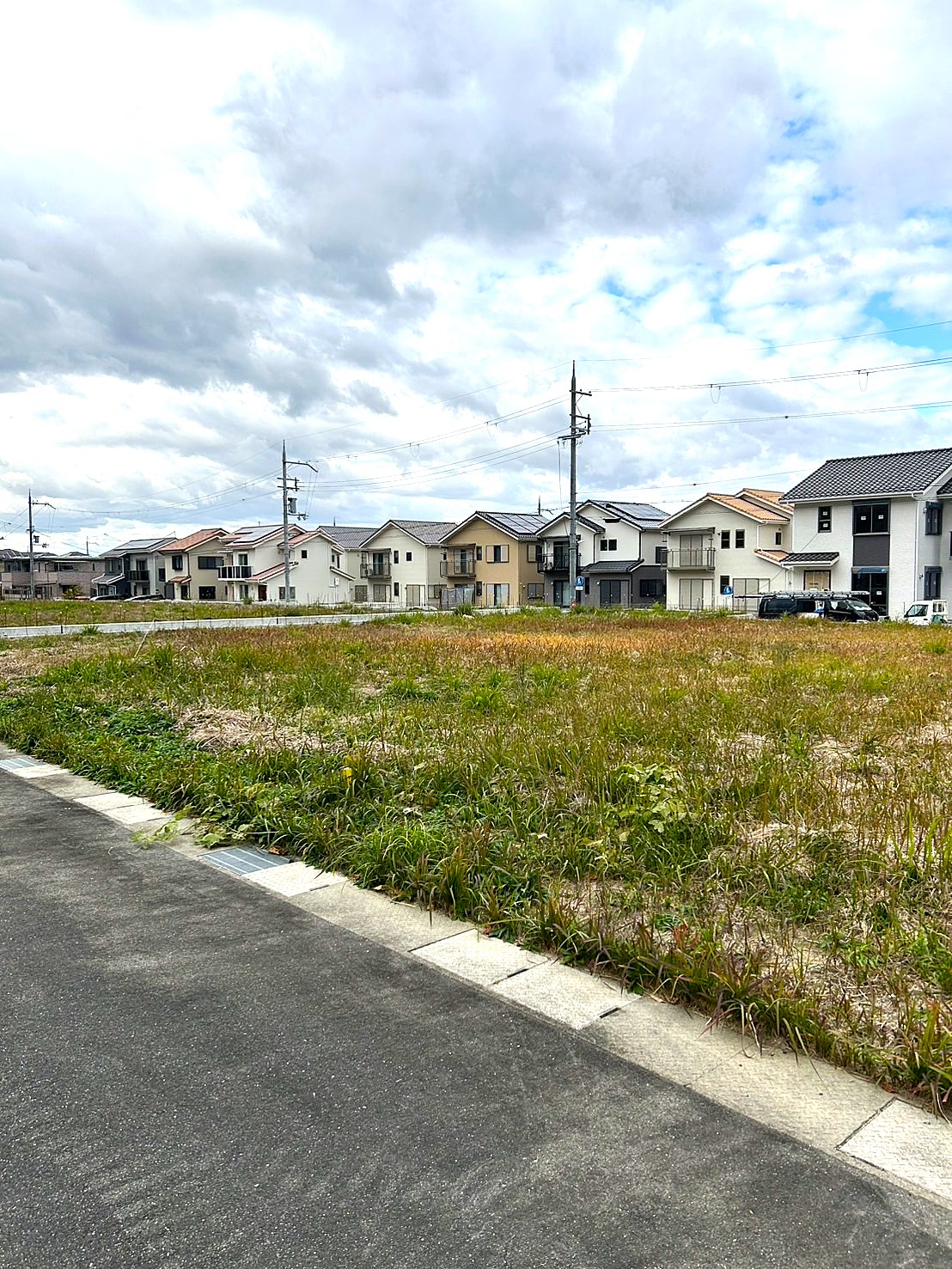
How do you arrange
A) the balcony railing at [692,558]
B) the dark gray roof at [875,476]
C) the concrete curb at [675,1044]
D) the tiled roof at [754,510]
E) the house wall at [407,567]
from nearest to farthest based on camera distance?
the concrete curb at [675,1044]
the dark gray roof at [875,476]
the tiled roof at [754,510]
the balcony railing at [692,558]
the house wall at [407,567]

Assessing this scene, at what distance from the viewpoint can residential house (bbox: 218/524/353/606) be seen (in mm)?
69500

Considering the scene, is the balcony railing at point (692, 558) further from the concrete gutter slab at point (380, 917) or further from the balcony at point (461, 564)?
the concrete gutter slab at point (380, 917)

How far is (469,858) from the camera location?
4.43m

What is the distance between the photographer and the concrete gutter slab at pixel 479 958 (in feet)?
11.4

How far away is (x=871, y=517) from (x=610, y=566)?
18686 mm

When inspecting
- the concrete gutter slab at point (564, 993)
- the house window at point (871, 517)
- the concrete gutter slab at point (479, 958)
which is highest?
the house window at point (871, 517)

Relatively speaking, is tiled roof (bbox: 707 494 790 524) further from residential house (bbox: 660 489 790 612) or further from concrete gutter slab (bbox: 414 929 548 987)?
concrete gutter slab (bbox: 414 929 548 987)

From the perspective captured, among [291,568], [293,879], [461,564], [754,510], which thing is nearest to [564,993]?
[293,879]

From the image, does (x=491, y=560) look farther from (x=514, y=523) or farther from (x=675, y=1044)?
(x=675, y=1044)

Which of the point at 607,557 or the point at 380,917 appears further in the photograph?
the point at 607,557

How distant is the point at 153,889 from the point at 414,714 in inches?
157

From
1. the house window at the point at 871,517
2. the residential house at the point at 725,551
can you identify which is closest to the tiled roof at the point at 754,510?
the residential house at the point at 725,551

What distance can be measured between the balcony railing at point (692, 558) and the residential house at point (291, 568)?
29.2m

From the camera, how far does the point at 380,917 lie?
413 centimetres
